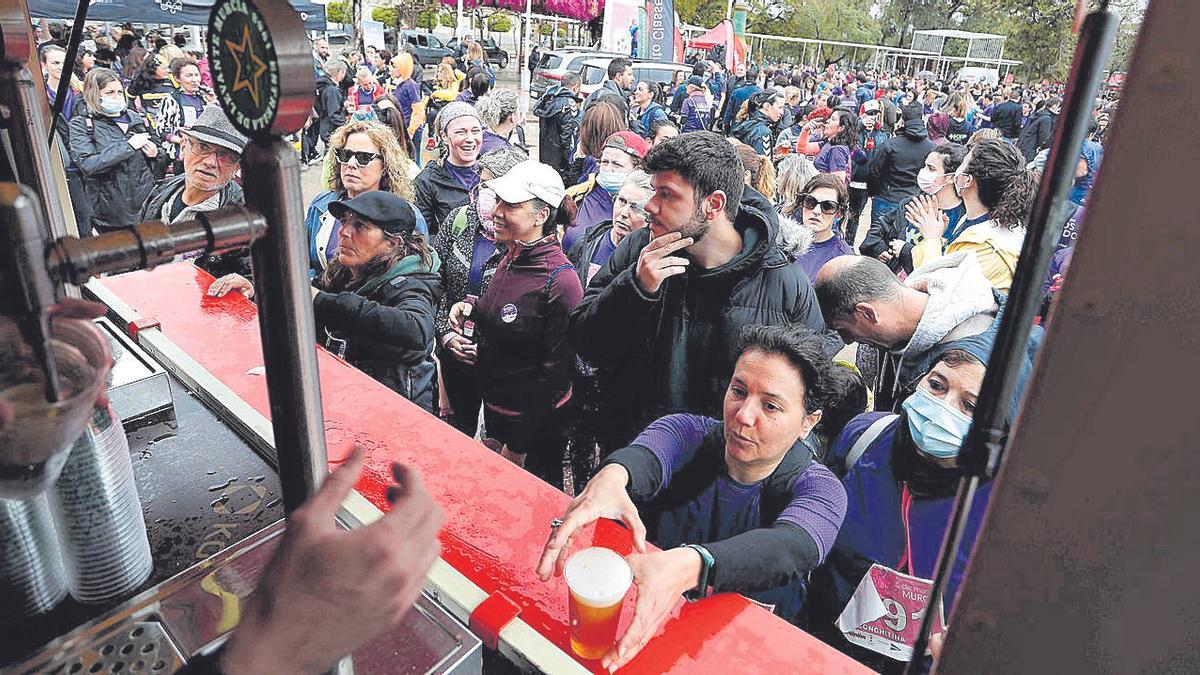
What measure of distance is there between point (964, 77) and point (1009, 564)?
1247 inches

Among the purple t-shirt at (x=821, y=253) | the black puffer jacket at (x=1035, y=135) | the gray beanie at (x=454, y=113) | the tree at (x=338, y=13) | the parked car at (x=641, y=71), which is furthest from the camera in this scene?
the tree at (x=338, y=13)

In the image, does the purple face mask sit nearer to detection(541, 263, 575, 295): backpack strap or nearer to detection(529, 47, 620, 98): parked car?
detection(541, 263, 575, 295): backpack strap

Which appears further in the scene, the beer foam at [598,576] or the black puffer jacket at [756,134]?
the black puffer jacket at [756,134]

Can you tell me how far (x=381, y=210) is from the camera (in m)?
2.70

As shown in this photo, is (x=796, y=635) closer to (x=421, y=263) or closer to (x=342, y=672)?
(x=342, y=672)

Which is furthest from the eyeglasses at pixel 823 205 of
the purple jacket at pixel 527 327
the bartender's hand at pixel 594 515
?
the bartender's hand at pixel 594 515

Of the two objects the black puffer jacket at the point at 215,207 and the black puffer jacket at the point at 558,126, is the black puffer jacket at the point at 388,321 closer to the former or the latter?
the black puffer jacket at the point at 215,207

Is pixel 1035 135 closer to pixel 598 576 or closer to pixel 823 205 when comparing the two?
pixel 823 205

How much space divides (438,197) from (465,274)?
1.07 m

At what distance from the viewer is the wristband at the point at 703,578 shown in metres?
1.38

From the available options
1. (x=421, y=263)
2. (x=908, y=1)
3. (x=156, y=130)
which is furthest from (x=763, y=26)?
(x=421, y=263)

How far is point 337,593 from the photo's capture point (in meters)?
0.57

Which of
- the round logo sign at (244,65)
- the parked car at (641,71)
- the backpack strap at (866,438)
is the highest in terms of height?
the round logo sign at (244,65)

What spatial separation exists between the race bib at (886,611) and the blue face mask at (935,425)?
37 cm
